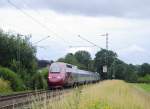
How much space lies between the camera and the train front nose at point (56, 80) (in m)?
54.0

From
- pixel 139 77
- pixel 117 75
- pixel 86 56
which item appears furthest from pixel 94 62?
pixel 139 77

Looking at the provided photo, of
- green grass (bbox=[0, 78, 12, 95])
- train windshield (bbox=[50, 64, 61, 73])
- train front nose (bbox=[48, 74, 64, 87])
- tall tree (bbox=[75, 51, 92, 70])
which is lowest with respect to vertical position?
green grass (bbox=[0, 78, 12, 95])

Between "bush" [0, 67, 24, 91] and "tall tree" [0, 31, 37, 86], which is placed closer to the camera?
"bush" [0, 67, 24, 91]

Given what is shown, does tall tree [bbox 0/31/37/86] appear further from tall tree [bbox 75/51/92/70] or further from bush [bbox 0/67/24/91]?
tall tree [bbox 75/51/92/70]

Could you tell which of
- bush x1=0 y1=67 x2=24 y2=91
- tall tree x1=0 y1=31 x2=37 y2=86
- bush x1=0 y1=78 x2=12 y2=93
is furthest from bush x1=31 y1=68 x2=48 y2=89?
bush x1=0 y1=78 x2=12 y2=93

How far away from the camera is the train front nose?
5396cm

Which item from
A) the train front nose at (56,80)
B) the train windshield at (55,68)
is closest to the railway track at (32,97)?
the train front nose at (56,80)

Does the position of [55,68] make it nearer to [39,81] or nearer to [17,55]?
[39,81]

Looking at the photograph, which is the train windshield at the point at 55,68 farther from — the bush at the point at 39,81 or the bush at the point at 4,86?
the bush at the point at 4,86

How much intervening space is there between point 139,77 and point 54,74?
372 ft

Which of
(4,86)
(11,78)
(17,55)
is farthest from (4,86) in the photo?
(17,55)

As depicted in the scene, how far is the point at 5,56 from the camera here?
61469 mm

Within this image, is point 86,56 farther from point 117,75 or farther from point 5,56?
point 5,56

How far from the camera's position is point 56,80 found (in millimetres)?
54438
